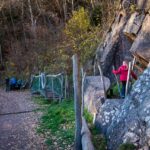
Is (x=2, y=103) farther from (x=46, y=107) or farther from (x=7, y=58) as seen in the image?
(x=7, y=58)

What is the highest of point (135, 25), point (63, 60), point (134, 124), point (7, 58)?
point (134, 124)

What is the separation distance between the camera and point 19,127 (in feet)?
42.3

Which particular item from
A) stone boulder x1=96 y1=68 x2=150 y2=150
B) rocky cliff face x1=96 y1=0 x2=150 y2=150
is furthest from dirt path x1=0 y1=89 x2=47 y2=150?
stone boulder x1=96 y1=68 x2=150 y2=150

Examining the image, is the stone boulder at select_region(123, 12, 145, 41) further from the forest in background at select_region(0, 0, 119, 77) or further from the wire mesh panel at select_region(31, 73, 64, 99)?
the forest in background at select_region(0, 0, 119, 77)

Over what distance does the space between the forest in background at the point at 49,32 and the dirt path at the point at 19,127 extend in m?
8.05

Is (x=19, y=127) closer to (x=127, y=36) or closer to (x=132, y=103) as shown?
(x=132, y=103)

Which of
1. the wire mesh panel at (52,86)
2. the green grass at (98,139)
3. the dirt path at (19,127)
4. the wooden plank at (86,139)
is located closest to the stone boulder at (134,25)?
the wire mesh panel at (52,86)

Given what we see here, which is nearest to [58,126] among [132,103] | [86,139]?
[86,139]

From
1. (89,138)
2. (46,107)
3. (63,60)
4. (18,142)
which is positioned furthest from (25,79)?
(89,138)

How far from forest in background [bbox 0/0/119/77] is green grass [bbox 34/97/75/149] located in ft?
32.5

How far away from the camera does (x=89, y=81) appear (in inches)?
599

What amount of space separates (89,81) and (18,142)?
5.03 metres

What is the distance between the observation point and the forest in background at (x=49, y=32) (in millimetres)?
27344

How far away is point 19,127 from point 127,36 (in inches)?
314
